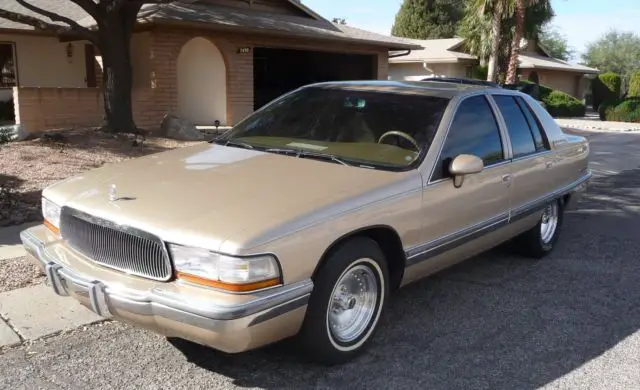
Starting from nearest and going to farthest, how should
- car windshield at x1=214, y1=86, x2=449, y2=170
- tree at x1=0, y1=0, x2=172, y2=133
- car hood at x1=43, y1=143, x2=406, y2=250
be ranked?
car hood at x1=43, y1=143, x2=406, y2=250 < car windshield at x1=214, y1=86, x2=449, y2=170 < tree at x1=0, y1=0, x2=172, y2=133

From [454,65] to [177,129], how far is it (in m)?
22.7

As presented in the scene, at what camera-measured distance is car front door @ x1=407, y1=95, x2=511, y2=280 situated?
13.6 ft

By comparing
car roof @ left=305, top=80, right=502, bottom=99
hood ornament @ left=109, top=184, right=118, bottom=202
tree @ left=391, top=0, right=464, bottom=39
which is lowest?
hood ornament @ left=109, top=184, right=118, bottom=202

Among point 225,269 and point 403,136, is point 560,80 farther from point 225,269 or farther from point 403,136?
point 225,269

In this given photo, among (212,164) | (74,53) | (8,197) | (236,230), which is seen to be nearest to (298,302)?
(236,230)

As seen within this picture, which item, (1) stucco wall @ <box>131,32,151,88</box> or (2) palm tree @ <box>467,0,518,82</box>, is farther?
(2) palm tree @ <box>467,0,518,82</box>

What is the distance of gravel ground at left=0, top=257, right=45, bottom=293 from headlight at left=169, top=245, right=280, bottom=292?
7.65 ft

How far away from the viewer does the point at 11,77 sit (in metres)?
18.6

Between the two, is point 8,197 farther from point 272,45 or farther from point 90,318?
point 272,45

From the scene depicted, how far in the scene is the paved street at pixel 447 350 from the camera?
3545 mm

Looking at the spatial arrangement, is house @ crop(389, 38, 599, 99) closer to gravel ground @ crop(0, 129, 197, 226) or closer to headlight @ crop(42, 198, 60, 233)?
gravel ground @ crop(0, 129, 197, 226)

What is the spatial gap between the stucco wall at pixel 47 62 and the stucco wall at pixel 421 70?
17801 mm

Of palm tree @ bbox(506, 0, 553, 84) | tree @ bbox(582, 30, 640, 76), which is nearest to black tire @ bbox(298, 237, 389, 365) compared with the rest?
palm tree @ bbox(506, 0, 553, 84)

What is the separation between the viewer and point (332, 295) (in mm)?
3445
